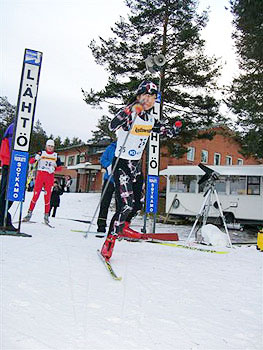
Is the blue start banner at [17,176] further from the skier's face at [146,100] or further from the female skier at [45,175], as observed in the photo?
the skier's face at [146,100]

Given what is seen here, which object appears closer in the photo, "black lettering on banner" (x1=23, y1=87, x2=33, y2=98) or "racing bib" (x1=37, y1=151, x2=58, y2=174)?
"black lettering on banner" (x1=23, y1=87, x2=33, y2=98)

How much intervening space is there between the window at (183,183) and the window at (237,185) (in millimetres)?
2005

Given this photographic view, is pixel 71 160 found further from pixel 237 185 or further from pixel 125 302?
pixel 125 302

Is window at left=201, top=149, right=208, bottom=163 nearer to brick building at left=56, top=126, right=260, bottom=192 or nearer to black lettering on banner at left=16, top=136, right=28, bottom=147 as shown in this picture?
brick building at left=56, top=126, right=260, bottom=192

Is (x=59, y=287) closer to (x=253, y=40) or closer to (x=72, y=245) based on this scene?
(x=72, y=245)

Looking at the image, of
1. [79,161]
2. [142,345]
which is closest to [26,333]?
[142,345]

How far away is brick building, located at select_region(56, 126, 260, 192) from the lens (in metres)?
28.9

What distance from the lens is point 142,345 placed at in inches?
76.5

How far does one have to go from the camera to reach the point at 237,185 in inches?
604

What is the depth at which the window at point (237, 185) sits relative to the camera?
1518cm

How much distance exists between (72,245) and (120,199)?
1154mm

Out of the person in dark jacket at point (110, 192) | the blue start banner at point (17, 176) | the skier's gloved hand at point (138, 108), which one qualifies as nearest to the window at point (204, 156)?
the person in dark jacket at point (110, 192)

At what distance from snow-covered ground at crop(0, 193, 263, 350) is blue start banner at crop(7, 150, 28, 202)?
1.11m

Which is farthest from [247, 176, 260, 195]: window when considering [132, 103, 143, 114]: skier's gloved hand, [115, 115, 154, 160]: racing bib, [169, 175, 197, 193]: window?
[132, 103, 143, 114]: skier's gloved hand
